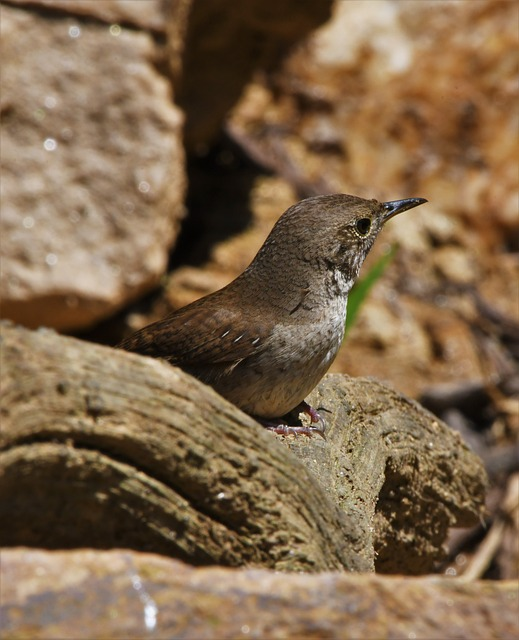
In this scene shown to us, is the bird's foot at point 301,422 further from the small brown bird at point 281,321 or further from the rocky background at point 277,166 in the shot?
the rocky background at point 277,166

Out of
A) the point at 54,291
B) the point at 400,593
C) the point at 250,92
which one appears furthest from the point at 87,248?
the point at 400,593

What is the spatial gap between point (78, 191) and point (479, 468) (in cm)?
382

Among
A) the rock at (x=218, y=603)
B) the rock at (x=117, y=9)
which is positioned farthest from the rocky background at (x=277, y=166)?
the rock at (x=218, y=603)

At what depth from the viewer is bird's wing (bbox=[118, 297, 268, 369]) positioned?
4.40 metres

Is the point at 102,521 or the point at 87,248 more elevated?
the point at 87,248

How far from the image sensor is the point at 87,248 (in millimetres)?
7484

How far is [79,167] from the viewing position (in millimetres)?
7488

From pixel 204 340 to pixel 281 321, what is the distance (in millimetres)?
333

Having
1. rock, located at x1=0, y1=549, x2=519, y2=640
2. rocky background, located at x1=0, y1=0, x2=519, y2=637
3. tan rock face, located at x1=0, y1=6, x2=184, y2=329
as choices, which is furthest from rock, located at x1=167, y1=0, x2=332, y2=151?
rock, located at x1=0, y1=549, x2=519, y2=640

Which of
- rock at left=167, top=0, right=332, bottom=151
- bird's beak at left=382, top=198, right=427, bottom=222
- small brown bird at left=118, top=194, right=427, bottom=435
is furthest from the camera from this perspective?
rock at left=167, top=0, right=332, bottom=151

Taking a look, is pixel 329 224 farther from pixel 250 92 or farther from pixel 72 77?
pixel 250 92

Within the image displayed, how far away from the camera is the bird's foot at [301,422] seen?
13.9 ft

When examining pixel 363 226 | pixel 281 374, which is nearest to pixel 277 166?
pixel 363 226

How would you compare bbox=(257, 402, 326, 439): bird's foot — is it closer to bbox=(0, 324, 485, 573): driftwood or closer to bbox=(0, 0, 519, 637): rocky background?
bbox=(0, 324, 485, 573): driftwood
